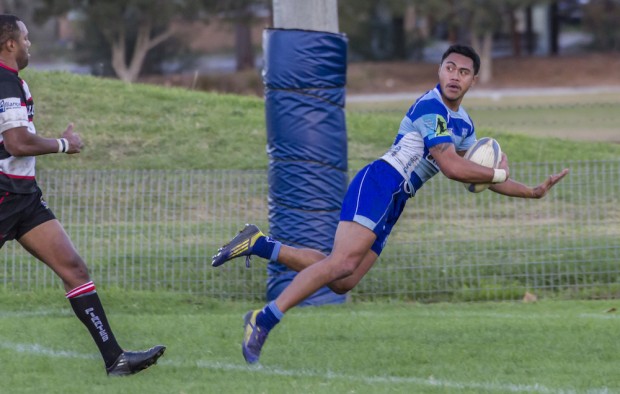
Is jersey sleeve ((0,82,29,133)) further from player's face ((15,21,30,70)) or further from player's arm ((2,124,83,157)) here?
player's face ((15,21,30,70))

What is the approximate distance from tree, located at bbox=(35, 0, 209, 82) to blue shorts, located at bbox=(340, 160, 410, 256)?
4199 cm

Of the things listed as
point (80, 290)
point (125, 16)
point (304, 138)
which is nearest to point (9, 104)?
point (80, 290)

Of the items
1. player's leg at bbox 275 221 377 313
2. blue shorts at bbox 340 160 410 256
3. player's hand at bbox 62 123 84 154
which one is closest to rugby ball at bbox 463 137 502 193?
blue shorts at bbox 340 160 410 256

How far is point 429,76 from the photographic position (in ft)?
167

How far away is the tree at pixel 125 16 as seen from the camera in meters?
→ 48.7

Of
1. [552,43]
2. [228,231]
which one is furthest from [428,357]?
[552,43]

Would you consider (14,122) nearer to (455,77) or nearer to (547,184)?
(455,77)

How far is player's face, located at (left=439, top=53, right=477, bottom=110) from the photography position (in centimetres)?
739

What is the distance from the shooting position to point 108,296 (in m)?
10.6

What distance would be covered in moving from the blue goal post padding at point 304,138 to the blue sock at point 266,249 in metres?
2.84

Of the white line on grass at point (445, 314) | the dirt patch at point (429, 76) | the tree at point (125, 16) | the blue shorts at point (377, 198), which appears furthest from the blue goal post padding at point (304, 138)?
the tree at point (125, 16)

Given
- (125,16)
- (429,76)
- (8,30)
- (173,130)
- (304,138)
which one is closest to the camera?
(8,30)

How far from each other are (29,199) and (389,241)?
5086mm

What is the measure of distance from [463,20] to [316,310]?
42532 mm
